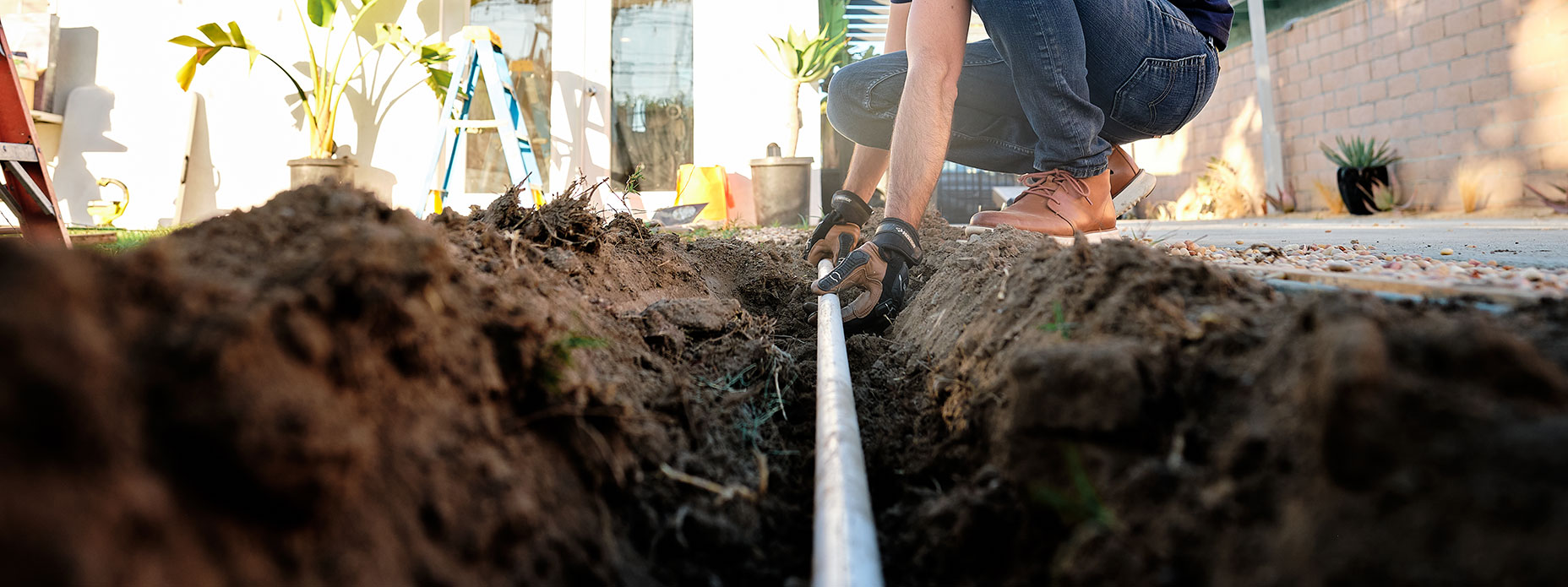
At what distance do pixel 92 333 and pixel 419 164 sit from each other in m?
Answer: 5.66

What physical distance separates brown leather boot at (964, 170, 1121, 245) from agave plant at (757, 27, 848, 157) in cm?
330

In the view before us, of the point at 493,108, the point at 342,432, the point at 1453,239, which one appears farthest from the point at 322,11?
the point at 1453,239

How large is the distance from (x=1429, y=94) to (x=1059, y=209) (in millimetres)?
5289

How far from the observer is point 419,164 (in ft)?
18.2

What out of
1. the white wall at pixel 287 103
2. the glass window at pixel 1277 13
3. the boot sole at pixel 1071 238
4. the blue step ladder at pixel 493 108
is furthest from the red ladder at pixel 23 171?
the glass window at pixel 1277 13

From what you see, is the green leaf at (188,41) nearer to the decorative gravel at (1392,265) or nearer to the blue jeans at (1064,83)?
the blue jeans at (1064,83)

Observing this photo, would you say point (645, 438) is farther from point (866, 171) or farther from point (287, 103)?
point (287, 103)

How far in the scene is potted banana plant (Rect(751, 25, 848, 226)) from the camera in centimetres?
495

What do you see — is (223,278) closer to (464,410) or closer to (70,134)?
(464,410)

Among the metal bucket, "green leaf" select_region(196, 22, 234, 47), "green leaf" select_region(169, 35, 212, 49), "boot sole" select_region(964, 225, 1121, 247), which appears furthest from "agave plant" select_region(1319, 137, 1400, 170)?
"green leaf" select_region(169, 35, 212, 49)

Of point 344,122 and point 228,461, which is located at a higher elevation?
point 344,122

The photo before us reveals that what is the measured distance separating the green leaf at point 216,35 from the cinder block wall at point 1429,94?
26.7ft

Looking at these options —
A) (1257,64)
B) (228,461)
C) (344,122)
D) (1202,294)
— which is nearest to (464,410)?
(228,461)

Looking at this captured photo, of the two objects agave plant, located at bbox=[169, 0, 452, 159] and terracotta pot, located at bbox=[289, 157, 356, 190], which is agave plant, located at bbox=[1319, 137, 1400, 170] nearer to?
agave plant, located at bbox=[169, 0, 452, 159]
